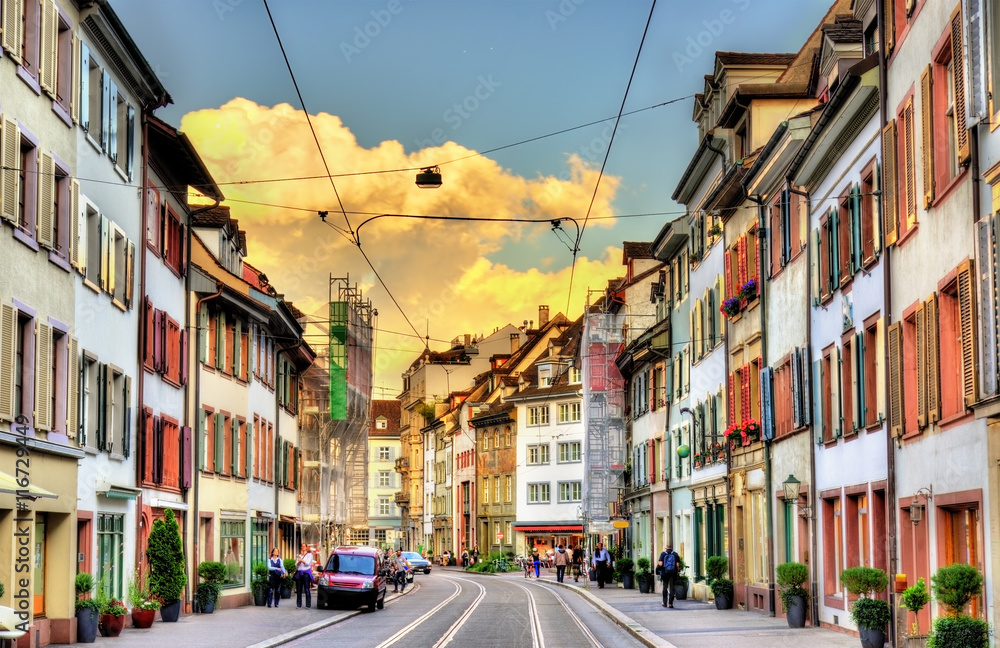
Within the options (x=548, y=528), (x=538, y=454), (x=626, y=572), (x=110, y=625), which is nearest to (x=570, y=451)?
(x=538, y=454)

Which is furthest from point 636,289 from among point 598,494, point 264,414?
point 264,414

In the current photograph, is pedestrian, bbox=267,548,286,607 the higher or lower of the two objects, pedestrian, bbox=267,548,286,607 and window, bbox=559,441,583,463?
the lower

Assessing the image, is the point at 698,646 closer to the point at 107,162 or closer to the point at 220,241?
the point at 107,162

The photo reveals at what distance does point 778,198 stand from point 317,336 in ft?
121

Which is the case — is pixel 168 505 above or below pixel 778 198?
below

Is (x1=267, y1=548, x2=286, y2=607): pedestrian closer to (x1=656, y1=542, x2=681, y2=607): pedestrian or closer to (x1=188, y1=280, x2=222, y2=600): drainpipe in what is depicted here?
(x1=188, y1=280, x2=222, y2=600): drainpipe

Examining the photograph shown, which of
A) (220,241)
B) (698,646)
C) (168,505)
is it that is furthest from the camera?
(220,241)

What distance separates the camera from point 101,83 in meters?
28.5

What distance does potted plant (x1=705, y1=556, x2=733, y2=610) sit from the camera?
3678 cm

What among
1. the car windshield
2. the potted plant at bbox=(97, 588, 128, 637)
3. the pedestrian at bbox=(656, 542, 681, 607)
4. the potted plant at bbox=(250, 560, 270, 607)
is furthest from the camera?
the potted plant at bbox=(250, 560, 270, 607)

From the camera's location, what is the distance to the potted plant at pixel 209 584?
37.3m

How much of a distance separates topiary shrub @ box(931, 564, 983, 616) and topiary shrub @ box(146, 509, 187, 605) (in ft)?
64.0

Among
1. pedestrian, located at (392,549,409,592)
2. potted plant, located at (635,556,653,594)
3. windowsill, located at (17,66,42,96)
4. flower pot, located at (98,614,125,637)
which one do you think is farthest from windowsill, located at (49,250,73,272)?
pedestrian, located at (392,549,409,592)

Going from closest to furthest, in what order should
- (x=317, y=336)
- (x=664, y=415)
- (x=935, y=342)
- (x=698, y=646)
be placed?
(x=935, y=342), (x=698, y=646), (x=664, y=415), (x=317, y=336)
